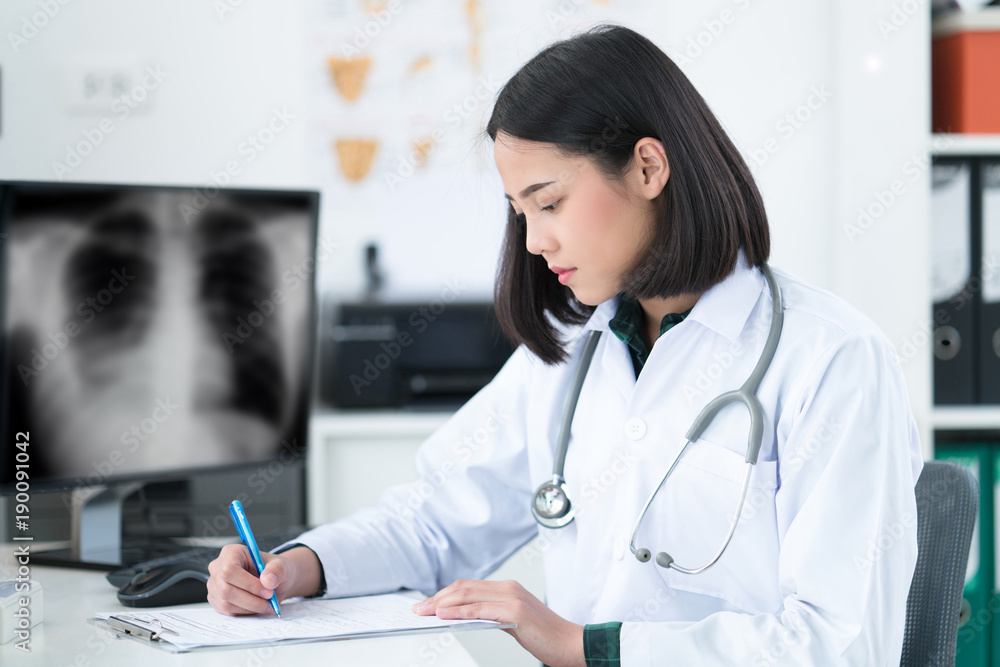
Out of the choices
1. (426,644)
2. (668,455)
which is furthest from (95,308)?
(668,455)

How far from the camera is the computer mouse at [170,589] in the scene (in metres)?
1.01

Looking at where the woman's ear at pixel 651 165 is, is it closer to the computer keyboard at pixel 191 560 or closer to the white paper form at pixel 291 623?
the white paper form at pixel 291 623

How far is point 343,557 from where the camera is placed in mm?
1053

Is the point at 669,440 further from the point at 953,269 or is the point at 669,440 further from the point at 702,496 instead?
the point at 953,269

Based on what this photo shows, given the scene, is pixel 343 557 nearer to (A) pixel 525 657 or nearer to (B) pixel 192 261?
(A) pixel 525 657

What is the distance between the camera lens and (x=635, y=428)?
1026mm

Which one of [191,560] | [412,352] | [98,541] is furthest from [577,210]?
[412,352]

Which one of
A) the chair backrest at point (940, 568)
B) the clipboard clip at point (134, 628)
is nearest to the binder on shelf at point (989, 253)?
the chair backrest at point (940, 568)

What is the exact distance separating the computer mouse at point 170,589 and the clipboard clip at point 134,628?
0.08 meters

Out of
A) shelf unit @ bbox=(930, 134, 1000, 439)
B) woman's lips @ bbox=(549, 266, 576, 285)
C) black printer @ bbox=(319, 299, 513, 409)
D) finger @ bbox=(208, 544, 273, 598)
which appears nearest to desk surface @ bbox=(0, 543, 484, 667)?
finger @ bbox=(208, 544, 273, 598)

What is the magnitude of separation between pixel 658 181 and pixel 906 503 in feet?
1.38

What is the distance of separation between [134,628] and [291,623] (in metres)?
0.15

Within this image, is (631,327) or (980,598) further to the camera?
→ (980,598)

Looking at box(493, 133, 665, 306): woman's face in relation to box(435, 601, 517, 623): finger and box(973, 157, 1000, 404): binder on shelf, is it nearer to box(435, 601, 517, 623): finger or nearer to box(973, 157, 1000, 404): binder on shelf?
box(435, 601, 517, 623): finger
